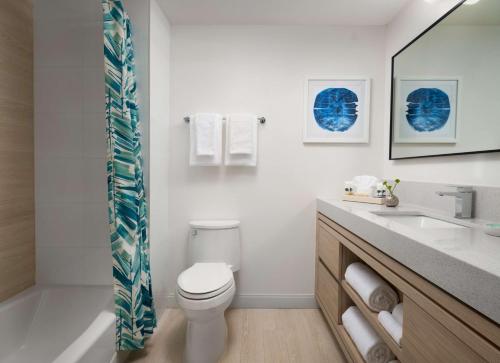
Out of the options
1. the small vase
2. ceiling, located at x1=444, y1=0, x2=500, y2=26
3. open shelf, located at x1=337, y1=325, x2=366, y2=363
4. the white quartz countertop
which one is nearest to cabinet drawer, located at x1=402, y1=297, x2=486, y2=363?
the white quartz countertop

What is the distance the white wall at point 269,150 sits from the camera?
2.15m

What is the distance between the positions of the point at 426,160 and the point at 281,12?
142cm

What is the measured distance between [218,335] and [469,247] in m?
1.38

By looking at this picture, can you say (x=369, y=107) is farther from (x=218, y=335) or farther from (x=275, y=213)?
(x=218, y=335)

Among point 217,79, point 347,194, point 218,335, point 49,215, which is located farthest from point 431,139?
point 49,215

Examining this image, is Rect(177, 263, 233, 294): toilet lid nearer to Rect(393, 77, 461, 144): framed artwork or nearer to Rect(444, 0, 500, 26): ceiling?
Rect(393, 77, 461, 144): framed artwork

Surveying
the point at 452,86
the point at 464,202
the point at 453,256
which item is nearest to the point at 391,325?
the point at 453,256

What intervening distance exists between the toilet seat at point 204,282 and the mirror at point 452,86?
4.70 ft

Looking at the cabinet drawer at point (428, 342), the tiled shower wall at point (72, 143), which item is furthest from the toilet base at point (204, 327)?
Result: the cabinet drawer at point (428, 342)

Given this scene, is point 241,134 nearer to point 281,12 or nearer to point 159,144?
point 159,144

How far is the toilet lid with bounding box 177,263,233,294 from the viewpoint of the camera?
1.49m

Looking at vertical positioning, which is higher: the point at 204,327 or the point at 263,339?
the point at 204,327

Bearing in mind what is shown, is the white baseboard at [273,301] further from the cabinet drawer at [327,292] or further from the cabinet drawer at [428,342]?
the cabinet drawer at [428,342]

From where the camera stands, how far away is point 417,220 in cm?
144
